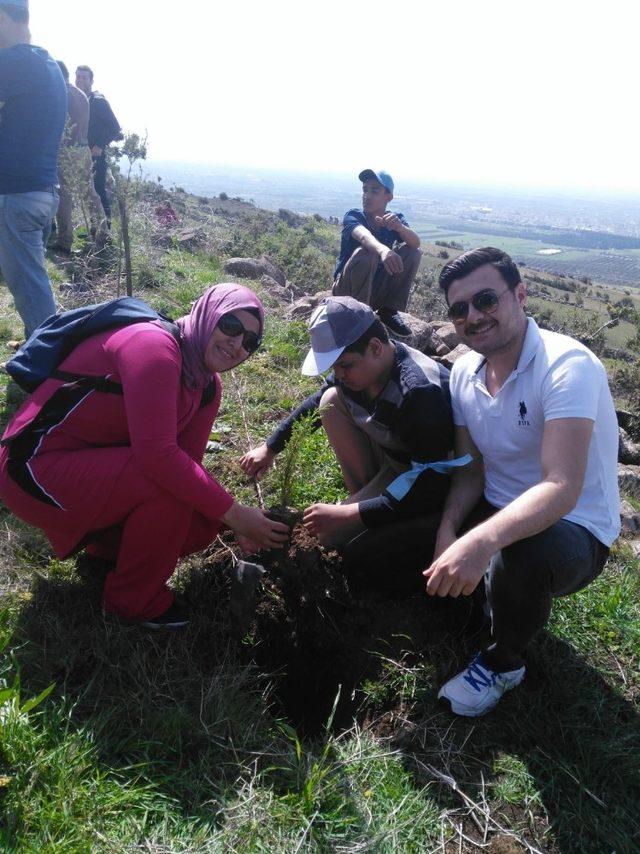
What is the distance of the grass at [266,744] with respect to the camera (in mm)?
1707

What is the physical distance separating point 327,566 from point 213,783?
110cm

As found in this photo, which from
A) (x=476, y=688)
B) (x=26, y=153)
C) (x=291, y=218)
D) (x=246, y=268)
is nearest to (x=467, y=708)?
(x=476, y=688)

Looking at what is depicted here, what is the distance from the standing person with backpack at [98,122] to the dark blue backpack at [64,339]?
21.0ft

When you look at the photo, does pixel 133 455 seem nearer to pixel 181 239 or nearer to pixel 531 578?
pixel 531 578

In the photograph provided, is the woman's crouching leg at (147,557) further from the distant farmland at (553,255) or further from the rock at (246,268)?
the distant farmland at (553,255)

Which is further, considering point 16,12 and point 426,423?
point 16,12

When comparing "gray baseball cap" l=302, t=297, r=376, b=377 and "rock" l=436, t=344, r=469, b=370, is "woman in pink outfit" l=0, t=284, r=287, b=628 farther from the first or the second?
"rock" l=436, t=344, r=469, b=370

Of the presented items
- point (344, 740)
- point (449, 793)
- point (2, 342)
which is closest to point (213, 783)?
point (344, 740)

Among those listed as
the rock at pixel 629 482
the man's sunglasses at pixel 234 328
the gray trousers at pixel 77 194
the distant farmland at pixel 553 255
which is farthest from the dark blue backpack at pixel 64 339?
the distant farmland at pixel 553 255

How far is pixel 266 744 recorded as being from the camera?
2006 mm

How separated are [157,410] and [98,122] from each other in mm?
7566

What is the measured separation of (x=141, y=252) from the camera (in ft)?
27.5

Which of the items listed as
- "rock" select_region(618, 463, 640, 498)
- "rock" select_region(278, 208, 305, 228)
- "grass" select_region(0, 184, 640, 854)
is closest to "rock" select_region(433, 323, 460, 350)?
"rock" select_region(618, 463, 640, 498)

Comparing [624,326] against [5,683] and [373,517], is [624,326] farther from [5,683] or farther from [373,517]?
[5,683]
